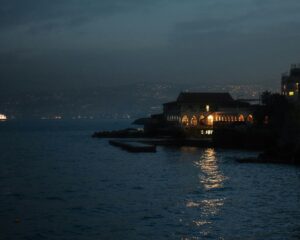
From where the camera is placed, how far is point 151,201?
1016 inches

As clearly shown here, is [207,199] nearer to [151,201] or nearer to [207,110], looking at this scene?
[151,201]

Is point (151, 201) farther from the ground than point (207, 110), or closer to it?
closer to it

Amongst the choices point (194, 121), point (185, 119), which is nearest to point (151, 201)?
point (185, 119)

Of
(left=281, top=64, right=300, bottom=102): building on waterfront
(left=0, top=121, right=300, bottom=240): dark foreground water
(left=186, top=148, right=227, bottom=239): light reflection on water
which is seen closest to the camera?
(left=0, top=121, right=300, bottom=240): dark foreground water

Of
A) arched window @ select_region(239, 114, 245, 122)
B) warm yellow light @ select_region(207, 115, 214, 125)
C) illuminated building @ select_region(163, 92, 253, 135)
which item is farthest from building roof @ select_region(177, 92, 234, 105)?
arched window @ select_region(239, 114, 245, 122)

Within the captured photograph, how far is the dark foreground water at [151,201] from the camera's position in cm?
2006

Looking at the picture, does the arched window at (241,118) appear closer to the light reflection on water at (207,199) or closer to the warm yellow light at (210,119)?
the warm yellow light at (210,119)

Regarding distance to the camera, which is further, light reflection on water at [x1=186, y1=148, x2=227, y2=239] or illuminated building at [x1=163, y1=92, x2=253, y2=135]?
illuminated building at [x1=163, y1=92, x2=253, y2=135]

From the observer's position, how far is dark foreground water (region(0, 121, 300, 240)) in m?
20.1

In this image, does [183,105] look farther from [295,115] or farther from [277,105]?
[295,115]

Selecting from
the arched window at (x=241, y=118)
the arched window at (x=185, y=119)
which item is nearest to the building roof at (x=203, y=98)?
the arched window at (x=185, y=119)

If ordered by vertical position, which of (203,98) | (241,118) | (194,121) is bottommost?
(194,121)

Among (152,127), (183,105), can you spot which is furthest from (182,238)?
(152,127)

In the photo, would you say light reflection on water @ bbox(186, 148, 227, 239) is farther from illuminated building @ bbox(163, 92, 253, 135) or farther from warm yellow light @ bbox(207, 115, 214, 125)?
warm yellow light @ bbox(207, 115, 214, 125)
